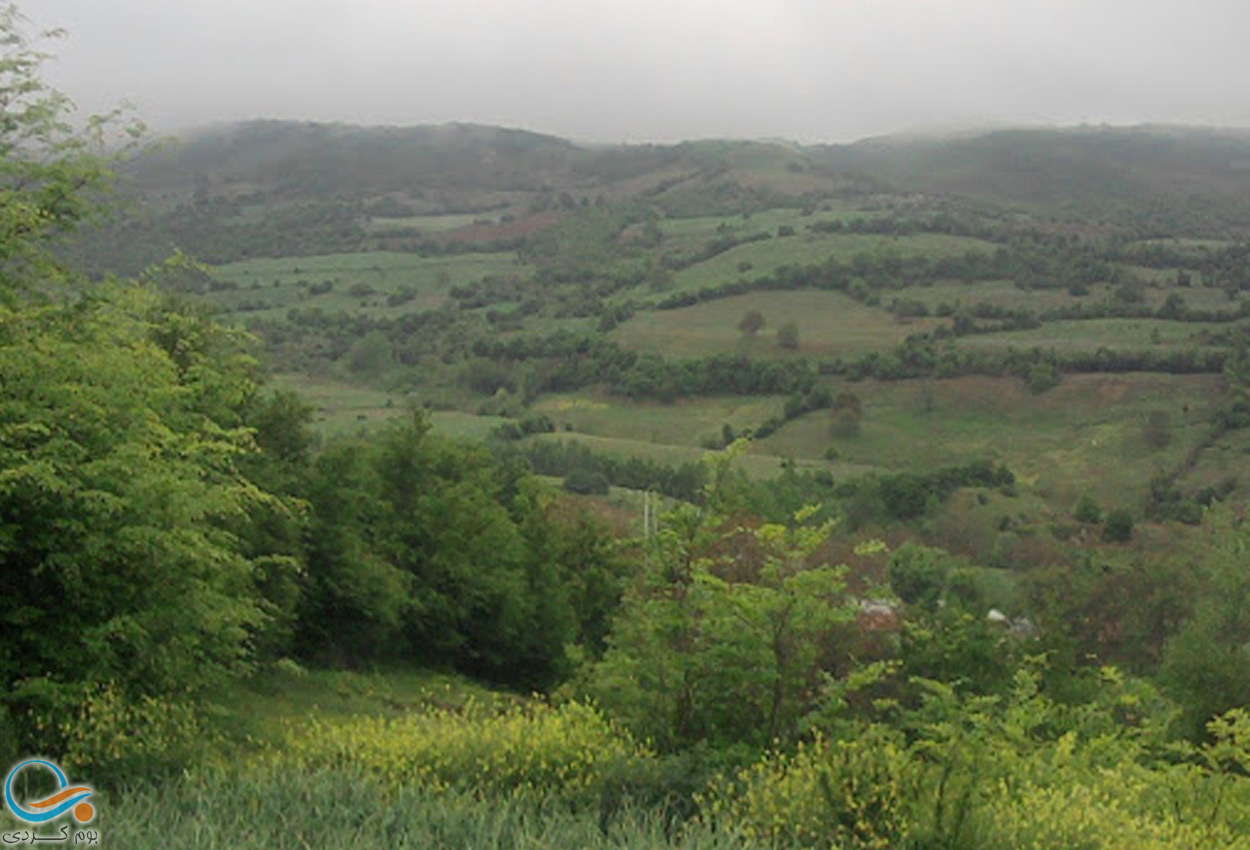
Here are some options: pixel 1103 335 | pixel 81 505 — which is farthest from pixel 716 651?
pixel 1103 335

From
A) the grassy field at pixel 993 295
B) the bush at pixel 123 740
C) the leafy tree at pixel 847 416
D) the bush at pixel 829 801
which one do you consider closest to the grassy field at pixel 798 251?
the grassy field at pixel 993 295

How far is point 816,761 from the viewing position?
28.9 ft

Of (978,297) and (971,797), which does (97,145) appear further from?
(978,297)

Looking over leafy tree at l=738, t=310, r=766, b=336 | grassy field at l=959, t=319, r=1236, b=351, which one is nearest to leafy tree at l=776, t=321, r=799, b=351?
leafy tree at l=738, t=310, r=766, b=336

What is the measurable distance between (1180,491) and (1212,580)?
50390 millimetres

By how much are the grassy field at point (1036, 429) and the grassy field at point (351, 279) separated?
74536 mm

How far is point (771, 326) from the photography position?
13438 centimetres

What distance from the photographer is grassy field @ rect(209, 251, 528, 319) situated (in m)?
155

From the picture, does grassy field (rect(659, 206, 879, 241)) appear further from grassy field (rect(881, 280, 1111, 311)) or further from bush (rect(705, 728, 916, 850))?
bush (rect(705, 728, 916, 850))

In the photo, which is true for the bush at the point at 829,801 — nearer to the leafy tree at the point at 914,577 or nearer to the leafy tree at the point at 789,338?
the leafy tree at the point at 914,577

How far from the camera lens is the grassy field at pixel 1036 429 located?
9550 centimetres

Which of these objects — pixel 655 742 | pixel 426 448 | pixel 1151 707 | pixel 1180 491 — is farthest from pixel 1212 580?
pixel 1180 491

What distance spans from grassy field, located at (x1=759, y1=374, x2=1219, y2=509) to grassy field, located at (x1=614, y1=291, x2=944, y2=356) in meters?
14.0

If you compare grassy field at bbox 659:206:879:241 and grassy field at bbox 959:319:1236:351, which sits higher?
grassy field at bbox 659:206:879:241
